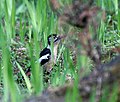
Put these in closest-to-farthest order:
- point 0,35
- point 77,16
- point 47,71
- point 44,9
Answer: point 77,16 → point 0,35 → point 47,71 → point 44,9

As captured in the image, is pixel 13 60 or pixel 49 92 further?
pixel 13 60

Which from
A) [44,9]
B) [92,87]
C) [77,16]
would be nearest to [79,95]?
[92,87]

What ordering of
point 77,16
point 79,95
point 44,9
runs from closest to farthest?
1. point 79,95
2. point 77,16
3. point 44,9

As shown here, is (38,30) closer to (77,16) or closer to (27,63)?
(27,63)

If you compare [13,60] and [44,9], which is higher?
[44,9]

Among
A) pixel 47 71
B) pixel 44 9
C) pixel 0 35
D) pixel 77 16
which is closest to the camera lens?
pixel 77 16

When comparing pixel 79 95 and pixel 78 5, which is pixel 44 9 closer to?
pixel 78 5

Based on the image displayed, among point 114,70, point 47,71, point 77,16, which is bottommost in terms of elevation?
point 47,71

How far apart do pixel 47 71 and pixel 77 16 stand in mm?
2433

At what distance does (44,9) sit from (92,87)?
3092mm

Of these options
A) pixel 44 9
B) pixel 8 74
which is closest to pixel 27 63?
pixel 44 9

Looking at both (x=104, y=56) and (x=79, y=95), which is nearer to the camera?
(x=79, y=95)

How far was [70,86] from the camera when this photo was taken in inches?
124

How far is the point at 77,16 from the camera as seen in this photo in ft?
10.8
